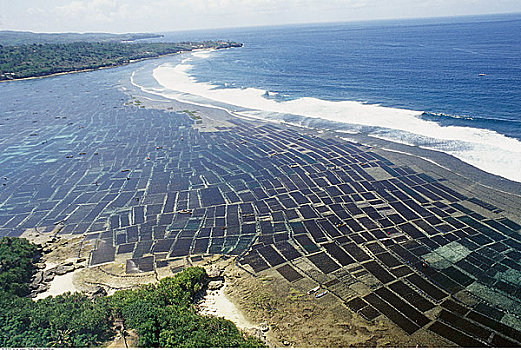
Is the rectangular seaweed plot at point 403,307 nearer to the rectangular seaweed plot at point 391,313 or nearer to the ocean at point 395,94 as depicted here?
the rectangular seaweed plot at point 391,313

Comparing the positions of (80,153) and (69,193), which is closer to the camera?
(69,193)

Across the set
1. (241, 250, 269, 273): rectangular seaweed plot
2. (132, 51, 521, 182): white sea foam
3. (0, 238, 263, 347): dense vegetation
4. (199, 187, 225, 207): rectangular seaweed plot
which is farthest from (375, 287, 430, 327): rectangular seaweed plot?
(132, 51, 521, 182): white sea foam

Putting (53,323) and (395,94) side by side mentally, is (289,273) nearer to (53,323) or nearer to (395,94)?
(53,323)

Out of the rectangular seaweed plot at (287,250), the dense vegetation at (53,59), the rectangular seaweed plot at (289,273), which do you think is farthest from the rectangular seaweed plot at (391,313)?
the dense vegetation at (53,59)

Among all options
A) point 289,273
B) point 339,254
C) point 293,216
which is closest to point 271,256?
point 289,273

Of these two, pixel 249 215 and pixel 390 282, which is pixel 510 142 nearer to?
pixel 390 282

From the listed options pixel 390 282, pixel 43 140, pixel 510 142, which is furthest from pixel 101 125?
pixel 510 142

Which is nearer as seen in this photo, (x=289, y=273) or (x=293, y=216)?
(x=289, y=273)
